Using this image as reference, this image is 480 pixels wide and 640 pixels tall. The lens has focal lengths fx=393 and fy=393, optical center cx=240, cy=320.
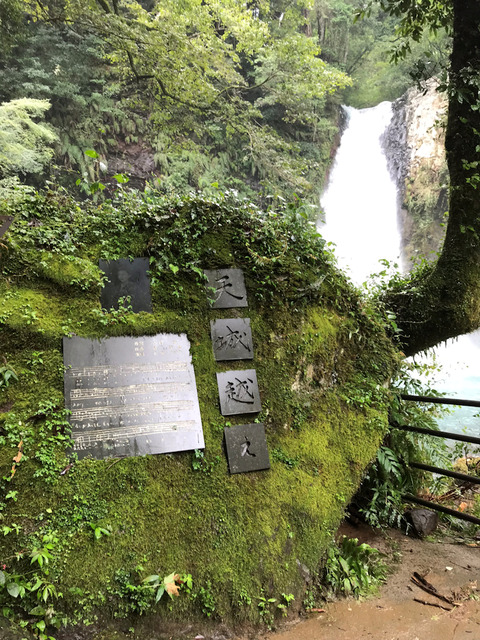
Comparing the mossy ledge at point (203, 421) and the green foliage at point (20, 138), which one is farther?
Result: the green foliage at point (20, 138)

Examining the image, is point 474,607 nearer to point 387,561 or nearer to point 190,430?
point 387,561

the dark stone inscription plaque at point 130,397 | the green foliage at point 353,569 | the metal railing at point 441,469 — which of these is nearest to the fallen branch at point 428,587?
the green foliage at point 353,569

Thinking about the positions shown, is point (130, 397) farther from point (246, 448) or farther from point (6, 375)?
point (246, 448)

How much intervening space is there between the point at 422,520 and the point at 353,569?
134 cm

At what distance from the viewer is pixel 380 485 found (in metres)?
4.32

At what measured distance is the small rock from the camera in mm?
4250

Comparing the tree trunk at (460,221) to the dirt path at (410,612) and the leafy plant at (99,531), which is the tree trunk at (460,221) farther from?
the leafy plant at (99,531)

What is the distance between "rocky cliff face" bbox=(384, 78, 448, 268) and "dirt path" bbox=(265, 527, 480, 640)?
1366cm

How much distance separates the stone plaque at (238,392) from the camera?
11.4ft

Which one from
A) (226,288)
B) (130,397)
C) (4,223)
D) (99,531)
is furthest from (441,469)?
(4,223)

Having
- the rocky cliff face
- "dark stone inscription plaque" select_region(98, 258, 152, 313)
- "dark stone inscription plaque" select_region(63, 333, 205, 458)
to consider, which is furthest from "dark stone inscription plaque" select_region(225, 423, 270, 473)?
the rocky cliff face

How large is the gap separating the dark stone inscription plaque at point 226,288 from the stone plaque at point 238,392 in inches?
26.3

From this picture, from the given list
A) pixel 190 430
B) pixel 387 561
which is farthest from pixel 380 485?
pixel 190 430

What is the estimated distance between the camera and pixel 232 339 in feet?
12.2
